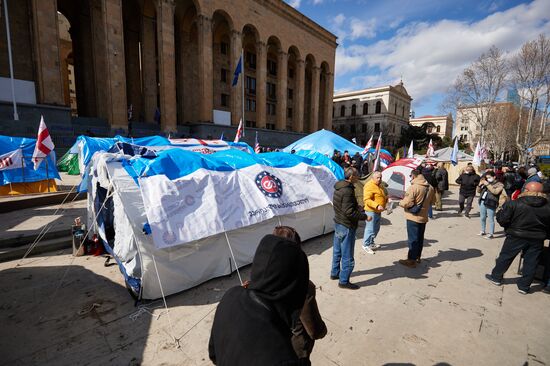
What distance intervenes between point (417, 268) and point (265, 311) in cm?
543

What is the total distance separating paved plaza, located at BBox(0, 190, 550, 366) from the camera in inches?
124

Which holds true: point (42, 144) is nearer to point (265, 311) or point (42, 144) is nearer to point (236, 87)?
point (265, 311)

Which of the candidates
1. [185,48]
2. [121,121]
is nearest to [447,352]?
[121,121]

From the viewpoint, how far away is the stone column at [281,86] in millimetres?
35031

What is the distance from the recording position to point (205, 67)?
2652 cm

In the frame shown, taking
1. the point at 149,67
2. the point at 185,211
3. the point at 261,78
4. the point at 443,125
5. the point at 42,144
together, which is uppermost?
the point at 443,125

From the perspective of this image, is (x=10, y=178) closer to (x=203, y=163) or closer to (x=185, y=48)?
(x=203, y=163)

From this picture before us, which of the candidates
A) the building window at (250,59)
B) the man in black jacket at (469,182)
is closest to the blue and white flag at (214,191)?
the man in black jacket at (469,182)

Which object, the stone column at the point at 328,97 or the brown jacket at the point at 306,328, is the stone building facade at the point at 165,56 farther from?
the brown jacket at the point at 306,328

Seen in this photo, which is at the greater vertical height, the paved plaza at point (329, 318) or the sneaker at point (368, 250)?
the sneaker at point (368, 250)

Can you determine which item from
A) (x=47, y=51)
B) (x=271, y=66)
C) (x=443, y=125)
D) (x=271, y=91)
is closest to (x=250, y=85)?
(x=271, y=91)

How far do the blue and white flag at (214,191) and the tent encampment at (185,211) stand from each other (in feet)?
0.05

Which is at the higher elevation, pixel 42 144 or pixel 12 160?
pixel 42 144

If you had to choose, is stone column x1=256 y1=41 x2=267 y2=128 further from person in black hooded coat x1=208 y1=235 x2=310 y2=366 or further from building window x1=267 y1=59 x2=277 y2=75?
person in black hooded coat x1=208 y1=235 x2=310 y2=366
